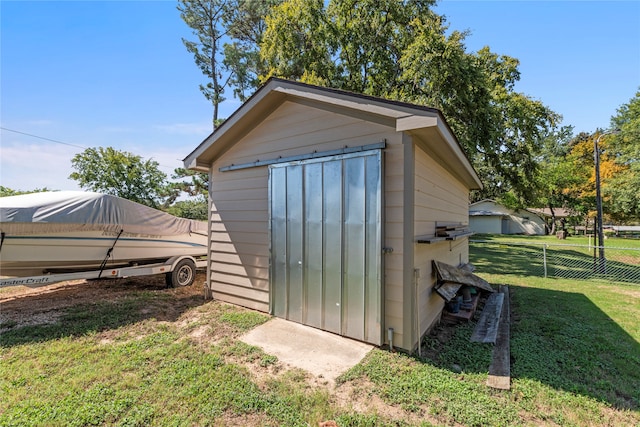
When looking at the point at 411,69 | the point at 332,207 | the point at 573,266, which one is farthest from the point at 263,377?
the point at 573,266

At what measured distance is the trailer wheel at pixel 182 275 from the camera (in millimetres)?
6453

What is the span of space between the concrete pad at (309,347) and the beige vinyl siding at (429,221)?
876mm

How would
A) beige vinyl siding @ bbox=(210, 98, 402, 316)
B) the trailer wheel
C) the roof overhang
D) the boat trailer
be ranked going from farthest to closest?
the trailer wheel
the boat trailer
beige vinyl siding @ bbox=(210, 98, 402, 316)
the roof overhang

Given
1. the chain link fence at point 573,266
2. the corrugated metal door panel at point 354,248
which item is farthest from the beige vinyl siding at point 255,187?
the chain link fence at point 573,266

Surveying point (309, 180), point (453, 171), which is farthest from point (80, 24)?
point (453, 171)

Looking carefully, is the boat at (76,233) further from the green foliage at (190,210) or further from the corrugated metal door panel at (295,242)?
the green foliage at (190,210)

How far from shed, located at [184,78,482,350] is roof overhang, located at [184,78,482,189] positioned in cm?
2

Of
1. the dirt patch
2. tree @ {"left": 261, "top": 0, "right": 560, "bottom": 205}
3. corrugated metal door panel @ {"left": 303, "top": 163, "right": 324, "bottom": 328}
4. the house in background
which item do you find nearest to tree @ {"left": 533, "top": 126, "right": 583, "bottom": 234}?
the house in background

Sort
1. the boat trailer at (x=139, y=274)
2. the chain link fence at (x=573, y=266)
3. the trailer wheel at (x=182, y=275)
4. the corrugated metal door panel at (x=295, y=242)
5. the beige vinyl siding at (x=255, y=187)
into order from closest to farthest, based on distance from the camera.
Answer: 1. the beige vinyl siding at (x=255, y=187)
2. the corrugated metal door panel at (x=295, y=242)
3. the boat trailer at (x=139, y=274)
4. the trailer wheel at (x=182, y=275)
5. the chain link fence at (x=573, y=266)

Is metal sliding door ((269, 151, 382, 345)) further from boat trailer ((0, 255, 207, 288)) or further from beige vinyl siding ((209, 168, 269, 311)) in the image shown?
boat trailer ((0, 255, 207, 288))

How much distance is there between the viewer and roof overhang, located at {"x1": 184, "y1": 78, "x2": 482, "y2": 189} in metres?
3.17

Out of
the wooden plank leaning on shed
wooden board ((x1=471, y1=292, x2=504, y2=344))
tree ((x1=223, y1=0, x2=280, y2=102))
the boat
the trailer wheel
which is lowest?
wooden board ((x1=471, y1=292, x2=504, y2=344))

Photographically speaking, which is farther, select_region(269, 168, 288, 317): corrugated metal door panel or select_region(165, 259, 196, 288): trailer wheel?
select_region(165, 259, 196, 288): trailer wheel

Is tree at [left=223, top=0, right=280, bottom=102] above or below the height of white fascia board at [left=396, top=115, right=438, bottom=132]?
above
